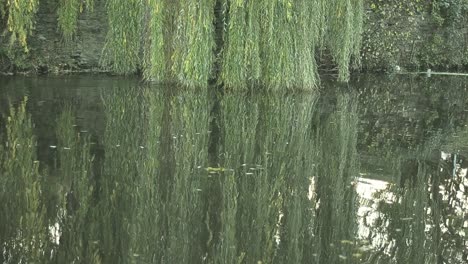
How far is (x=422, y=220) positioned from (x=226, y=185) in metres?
1.54

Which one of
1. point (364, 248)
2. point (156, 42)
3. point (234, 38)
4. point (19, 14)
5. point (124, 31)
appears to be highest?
point (19, 14)

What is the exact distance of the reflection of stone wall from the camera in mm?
15883

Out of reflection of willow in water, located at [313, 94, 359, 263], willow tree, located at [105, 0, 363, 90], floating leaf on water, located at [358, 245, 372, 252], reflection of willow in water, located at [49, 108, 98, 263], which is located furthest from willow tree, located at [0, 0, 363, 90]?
floating leaf on water, located at [358, 245, 372, 252]

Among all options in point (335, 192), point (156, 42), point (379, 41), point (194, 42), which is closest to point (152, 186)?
point (335, 192)

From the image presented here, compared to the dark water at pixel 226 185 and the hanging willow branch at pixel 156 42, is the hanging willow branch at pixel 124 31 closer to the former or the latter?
the hanging willow branch at pixel 156 42

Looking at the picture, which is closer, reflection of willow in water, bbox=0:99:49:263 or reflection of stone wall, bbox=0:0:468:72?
reflection of willow in water, bbox=0:99:49:263

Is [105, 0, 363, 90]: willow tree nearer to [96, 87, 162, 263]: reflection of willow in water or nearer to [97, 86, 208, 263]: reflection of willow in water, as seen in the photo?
[97, 86, 208, 263]: reflection of willow in water

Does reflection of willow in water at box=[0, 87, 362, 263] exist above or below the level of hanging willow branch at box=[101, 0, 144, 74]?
below

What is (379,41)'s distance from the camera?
1942cm

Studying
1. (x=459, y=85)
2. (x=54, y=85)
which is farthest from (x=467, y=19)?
(x=54, y=85)

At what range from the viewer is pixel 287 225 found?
181 inches

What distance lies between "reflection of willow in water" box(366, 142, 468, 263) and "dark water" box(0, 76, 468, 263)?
0.01 m

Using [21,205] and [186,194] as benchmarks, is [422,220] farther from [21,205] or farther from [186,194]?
[21,205]

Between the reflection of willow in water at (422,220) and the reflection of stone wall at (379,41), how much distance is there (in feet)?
36.7
